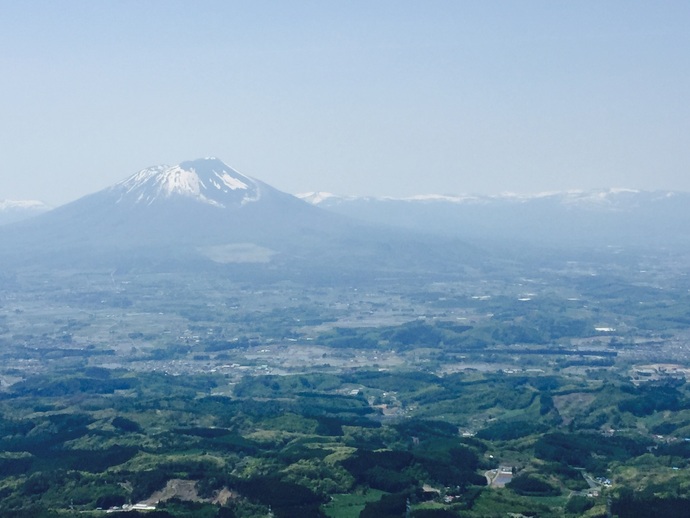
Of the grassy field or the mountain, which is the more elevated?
the mountain

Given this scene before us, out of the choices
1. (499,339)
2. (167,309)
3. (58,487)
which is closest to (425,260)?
(167,309)

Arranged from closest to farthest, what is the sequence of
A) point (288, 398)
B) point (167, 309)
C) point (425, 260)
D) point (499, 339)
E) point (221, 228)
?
point (288, 398)
point (499, 339)
point (167, 309)
point (425, 260)
point (221, 228)

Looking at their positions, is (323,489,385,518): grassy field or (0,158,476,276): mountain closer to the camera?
(323,489,385,518): grassy field

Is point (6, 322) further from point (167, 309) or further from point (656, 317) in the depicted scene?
point (656, 317)

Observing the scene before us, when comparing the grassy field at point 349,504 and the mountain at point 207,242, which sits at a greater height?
the mountain at point 207,242

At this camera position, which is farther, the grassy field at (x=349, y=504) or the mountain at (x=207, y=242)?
the mountain at (x=207, y=242)

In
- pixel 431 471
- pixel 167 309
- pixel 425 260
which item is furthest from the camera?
pixel 425 260

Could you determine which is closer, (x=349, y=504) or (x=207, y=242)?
(x=349, y=504)

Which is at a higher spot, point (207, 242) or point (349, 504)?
point (207, 242)
